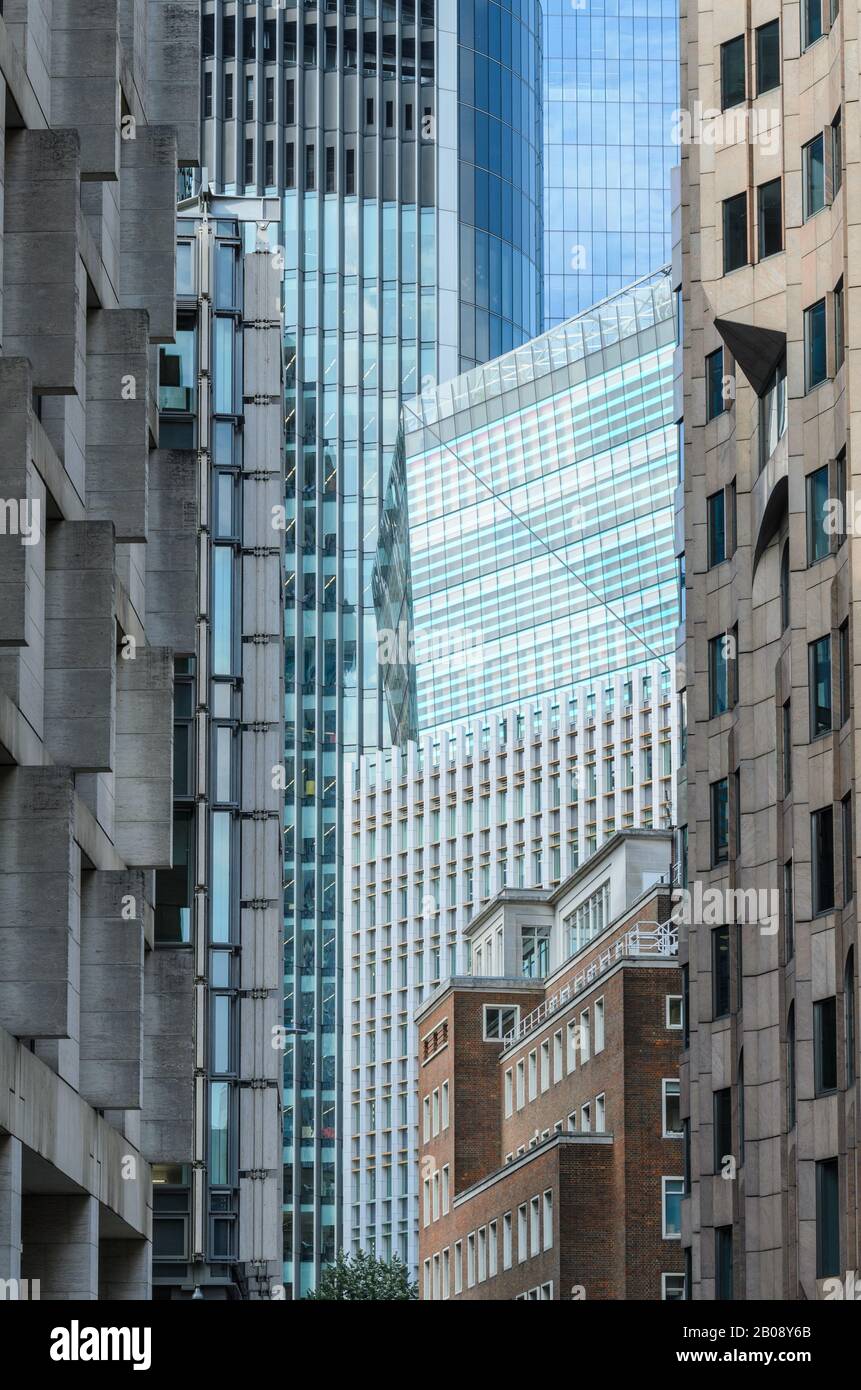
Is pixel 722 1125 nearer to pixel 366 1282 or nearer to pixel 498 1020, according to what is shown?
pixel 366 1282

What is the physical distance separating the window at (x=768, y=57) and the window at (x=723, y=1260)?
89.8 feet

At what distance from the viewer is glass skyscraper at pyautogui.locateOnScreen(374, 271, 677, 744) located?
17550cm

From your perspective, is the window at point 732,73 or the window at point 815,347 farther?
the window at point 732,73

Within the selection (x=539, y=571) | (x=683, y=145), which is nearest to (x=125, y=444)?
(x=683, y=145)

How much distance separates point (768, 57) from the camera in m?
60.7

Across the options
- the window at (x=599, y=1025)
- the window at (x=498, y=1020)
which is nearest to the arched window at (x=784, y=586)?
the window at (x=599, y=1025)

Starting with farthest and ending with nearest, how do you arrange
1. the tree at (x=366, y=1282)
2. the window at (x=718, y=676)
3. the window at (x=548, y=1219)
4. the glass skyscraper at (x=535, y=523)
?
the glass skyscraper at (x=535, y=523), the tree at (x=366, y=1282), the window at (x=548, y=1219), the window at (x=718, y=676)

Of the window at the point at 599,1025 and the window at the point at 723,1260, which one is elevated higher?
the window at the point at 599,1025

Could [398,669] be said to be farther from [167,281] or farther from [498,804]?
[167,281]

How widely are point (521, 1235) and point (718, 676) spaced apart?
184ft

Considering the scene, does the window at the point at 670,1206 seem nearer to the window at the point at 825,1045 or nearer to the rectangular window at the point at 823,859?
the window at the point at 825,1045

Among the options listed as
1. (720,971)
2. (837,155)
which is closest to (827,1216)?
(720,971)

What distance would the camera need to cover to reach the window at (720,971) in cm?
6300

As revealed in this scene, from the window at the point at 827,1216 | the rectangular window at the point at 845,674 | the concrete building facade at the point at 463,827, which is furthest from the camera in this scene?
the concrete building facade at the point at 463,827
